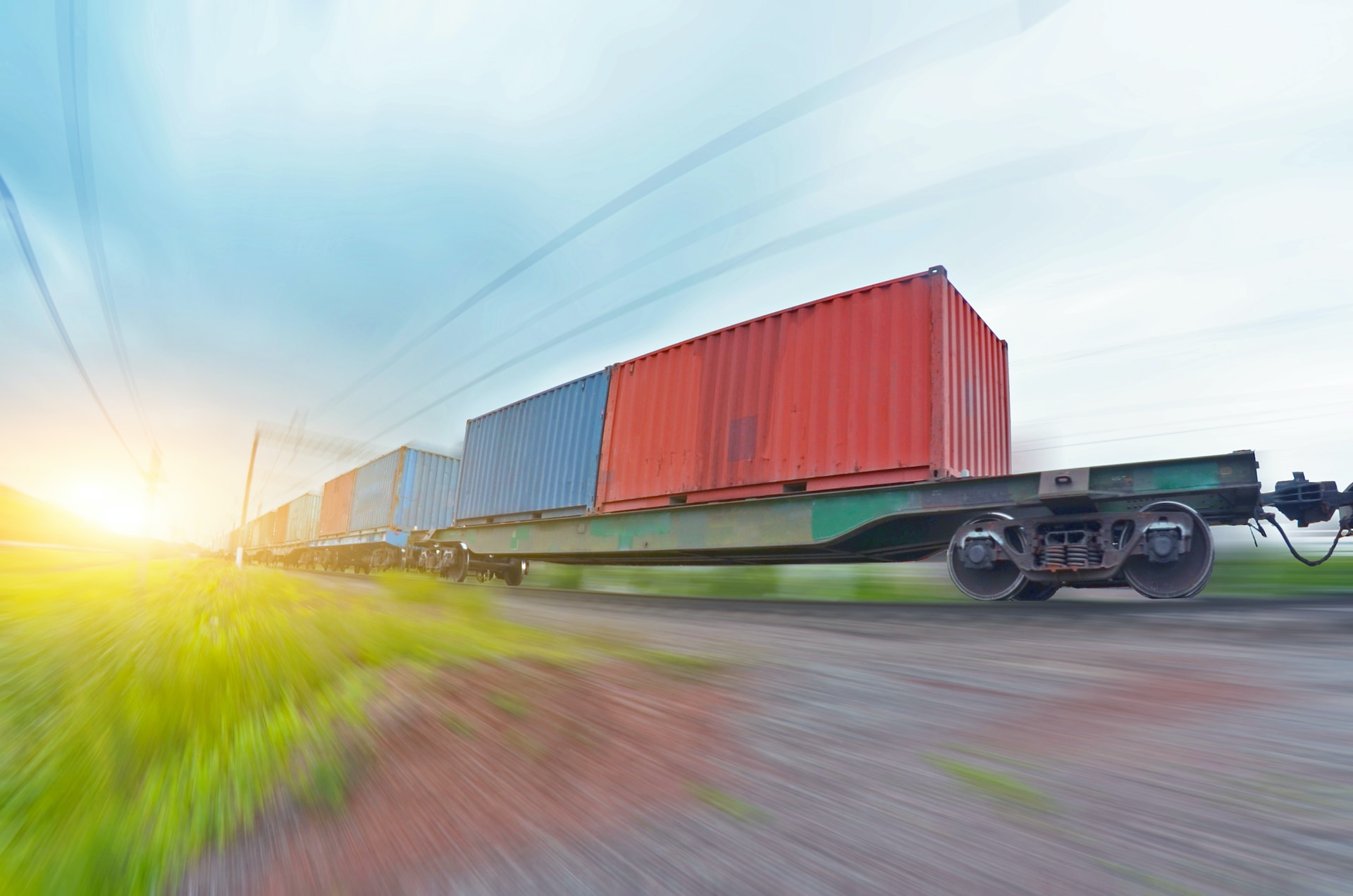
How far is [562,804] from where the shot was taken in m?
1.64

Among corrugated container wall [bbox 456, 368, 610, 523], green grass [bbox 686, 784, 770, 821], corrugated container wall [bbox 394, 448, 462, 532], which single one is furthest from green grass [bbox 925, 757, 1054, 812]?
corrugated container wall [bbox 394, 448, 462, 532]

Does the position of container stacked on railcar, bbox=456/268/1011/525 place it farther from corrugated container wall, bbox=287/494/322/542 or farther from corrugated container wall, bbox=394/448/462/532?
corrugated container wall, bbox=287/494/322/542

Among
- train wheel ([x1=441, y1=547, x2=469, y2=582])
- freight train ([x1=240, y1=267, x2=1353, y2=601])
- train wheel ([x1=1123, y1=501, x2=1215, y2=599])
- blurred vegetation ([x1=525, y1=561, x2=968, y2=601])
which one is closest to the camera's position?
train wheel ([x1=1123, y1=501, x2=1215, y2=599])

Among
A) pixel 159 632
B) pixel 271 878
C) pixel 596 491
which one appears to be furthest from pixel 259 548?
pixel 271 878

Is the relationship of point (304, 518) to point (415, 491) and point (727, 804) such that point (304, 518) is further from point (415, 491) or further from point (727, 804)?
point (727, 804)

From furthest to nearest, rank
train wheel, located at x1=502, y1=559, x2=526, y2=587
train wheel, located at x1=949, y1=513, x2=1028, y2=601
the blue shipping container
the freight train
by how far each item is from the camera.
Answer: the blue shipping container, train wheel, located at x1=502, y1=559, x2=526, y2=587, train wheel, located at x1=949, y1=513, x2=1028, y2=601, the freight train

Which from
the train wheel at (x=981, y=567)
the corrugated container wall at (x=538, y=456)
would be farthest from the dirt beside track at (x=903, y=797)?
the corrugated container wall at (x=538, y=456)

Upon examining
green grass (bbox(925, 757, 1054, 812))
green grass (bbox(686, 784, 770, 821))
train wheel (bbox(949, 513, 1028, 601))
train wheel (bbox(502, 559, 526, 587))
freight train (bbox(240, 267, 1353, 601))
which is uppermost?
freight train (bbox(240, 267, 1353, 601))

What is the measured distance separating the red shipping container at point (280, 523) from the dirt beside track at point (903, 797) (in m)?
51.6

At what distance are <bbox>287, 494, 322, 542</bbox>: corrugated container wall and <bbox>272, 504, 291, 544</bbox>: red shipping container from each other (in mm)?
661

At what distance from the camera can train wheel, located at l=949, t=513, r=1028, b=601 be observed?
24.6ft

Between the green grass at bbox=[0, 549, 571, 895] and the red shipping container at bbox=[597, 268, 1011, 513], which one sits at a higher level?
the red shipping container at bbox=[597, 268, 1011, 513]

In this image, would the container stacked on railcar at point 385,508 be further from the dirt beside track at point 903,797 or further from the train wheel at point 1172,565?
the dirt beside track at point 903,797

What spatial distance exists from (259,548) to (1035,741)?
219ft
